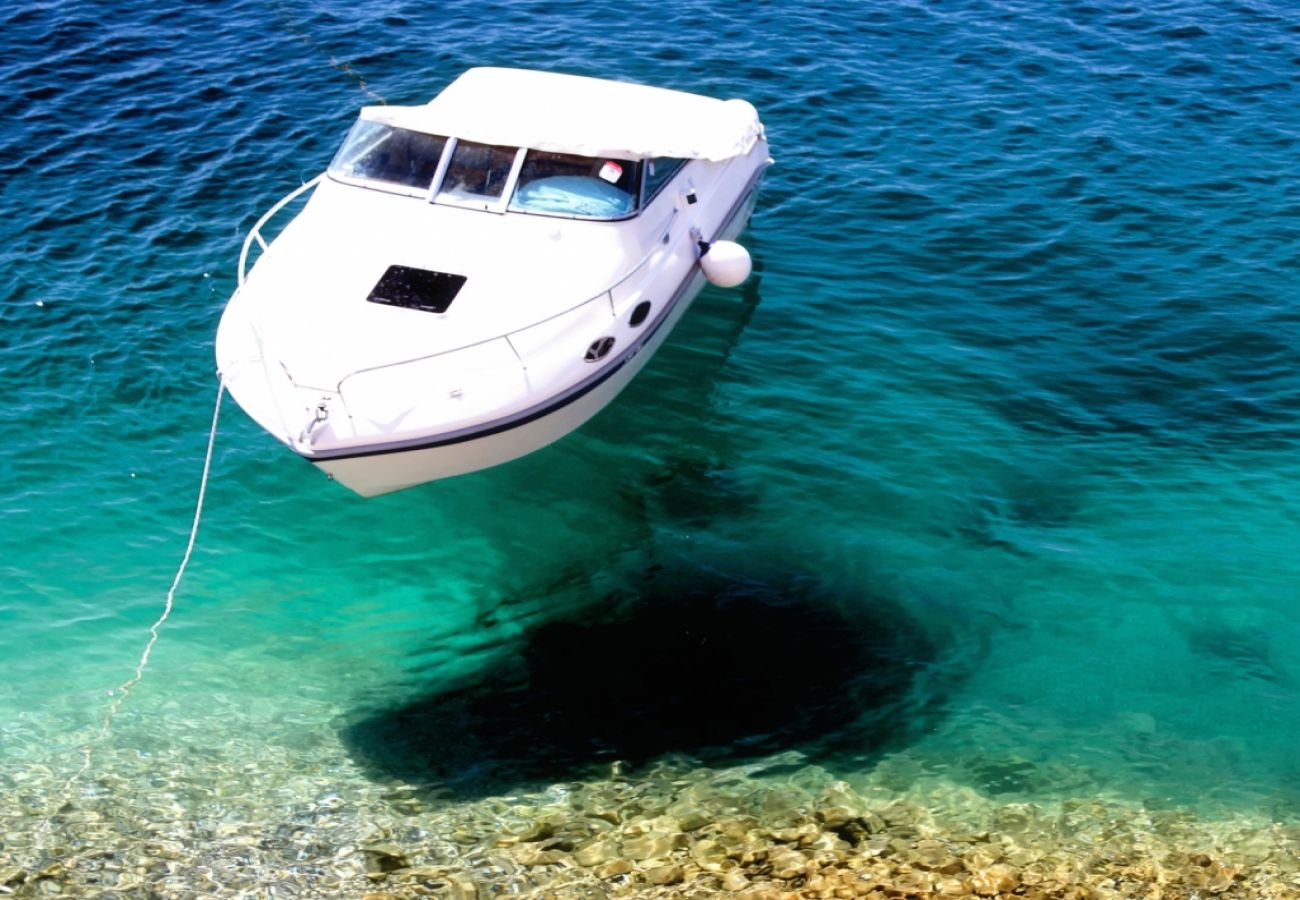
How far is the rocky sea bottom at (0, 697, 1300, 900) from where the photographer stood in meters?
9.48

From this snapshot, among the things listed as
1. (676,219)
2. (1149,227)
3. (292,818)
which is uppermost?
(676,219)

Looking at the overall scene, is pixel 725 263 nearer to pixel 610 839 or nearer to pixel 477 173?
pixel 477 173

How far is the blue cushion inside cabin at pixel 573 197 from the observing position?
1335 cm

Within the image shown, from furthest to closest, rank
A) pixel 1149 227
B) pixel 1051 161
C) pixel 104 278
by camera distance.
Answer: pixel 1051 161
pixel 1149 227
pixel 104 278

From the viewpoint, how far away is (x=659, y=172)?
14273 mm

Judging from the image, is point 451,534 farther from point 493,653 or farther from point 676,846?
point 676,846

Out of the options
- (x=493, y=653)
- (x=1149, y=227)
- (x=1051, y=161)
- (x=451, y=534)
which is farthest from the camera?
(x=1051, y=161)

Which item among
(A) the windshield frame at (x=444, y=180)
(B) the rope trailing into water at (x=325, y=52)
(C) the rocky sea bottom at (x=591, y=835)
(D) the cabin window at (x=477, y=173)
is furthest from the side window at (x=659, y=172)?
(B) the rope trailing into water at (x=325, y=52)

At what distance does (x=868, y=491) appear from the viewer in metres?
13.5

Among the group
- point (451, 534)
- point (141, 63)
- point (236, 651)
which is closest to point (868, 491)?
point (451, 534)

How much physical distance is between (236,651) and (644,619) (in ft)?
11.5

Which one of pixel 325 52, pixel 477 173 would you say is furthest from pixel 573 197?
pixel 325 52

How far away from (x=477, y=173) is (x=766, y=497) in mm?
4260

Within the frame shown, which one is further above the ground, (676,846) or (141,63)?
(141,63)
